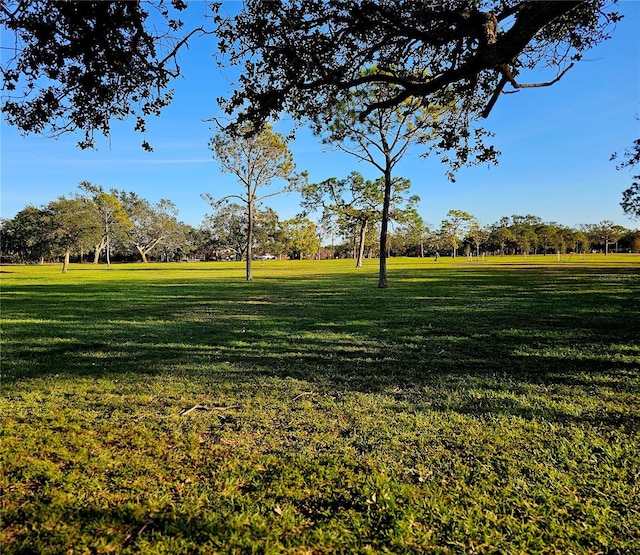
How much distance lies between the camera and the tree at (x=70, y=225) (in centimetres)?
3750

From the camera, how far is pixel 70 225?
37.7 m

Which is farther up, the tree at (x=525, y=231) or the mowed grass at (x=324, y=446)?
the tree at (x=525, y=231)

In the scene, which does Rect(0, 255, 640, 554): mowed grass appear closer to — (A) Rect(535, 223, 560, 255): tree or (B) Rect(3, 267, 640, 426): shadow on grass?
(B) Rect(3, 267, 640, 426): shadow on grass

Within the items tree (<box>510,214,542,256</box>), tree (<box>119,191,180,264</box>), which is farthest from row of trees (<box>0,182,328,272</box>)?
tree (<box>510,214,542,256</box>)

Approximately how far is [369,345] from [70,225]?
39.8m

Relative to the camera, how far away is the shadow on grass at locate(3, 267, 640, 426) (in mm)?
5070

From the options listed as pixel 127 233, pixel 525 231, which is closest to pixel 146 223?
pixel 127 233

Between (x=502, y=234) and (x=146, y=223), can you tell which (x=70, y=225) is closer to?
(x=146, y=223)

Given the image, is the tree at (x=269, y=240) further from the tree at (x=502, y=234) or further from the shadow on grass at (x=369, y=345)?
the shadow on grass at (x=369, y=345)

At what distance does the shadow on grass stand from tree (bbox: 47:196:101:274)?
28.9 meters

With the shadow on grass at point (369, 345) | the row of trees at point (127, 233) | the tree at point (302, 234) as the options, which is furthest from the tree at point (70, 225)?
the shadow on grass at point (369, 345)

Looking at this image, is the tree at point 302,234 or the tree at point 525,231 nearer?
the tree at point 302,234

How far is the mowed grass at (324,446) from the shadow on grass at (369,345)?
0.20 ft

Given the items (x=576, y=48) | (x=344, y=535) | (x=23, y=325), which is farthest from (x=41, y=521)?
(x=23, y=325)
